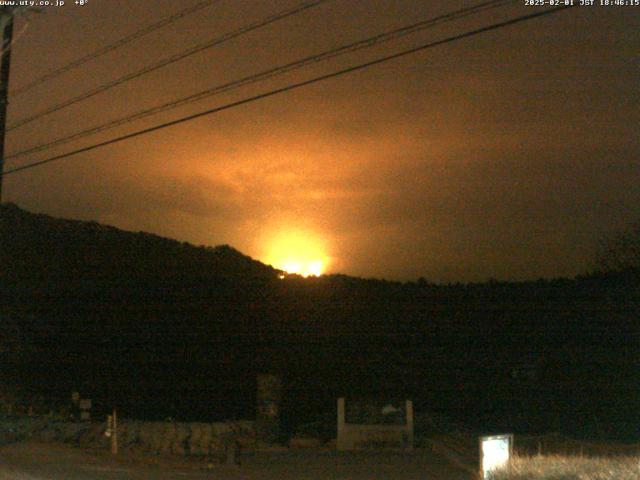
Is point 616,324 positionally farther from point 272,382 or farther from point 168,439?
point 168,439

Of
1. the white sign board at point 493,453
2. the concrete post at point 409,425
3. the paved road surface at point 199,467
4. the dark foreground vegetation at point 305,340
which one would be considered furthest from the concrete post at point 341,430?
the white sign board at point 493,453

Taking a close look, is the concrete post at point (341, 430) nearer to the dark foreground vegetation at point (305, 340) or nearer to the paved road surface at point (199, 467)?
the paved road surface at point (199, 467)

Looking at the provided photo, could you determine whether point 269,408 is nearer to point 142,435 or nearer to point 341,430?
point 341,430

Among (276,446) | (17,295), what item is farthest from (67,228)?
(276,446)

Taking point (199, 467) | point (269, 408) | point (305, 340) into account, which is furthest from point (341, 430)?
point (305, 340)

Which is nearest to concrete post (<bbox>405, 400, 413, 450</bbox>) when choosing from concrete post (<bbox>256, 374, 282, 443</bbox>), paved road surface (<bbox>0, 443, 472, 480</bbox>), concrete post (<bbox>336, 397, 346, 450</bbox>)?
paved road surface (<bbox>0, 443, 472, 480</bbox>)

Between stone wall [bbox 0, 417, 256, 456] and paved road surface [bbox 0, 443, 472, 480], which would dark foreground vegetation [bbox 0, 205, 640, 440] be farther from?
paved road surface [bbox 0, 443, 472, 480]

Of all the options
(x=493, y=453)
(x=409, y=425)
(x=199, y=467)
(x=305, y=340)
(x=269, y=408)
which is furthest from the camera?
Result: (x=305, y=340)
